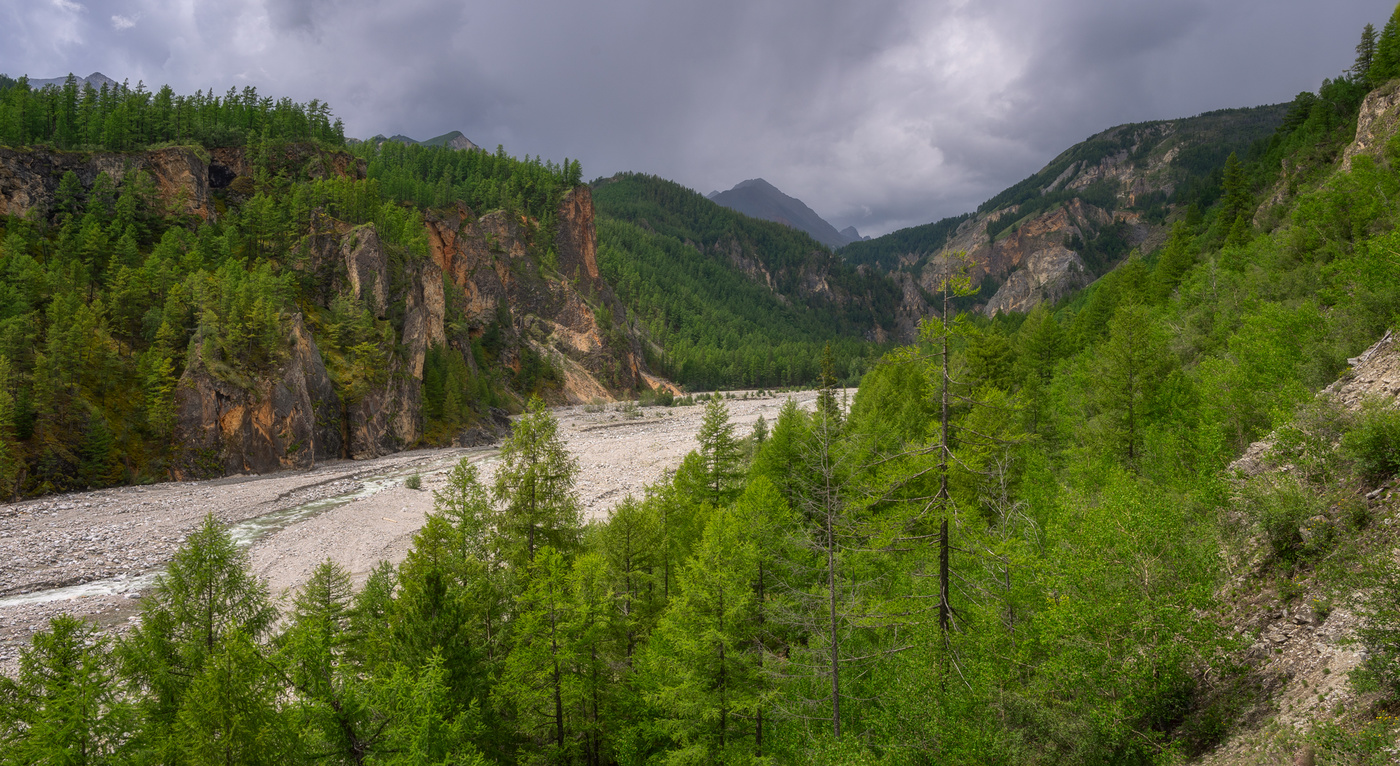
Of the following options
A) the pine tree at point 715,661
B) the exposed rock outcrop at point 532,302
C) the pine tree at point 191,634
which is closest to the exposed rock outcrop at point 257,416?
the exposed rock outcrop at point 532,302

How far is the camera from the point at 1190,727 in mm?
8266

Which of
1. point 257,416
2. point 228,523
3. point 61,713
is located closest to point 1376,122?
point 61,713

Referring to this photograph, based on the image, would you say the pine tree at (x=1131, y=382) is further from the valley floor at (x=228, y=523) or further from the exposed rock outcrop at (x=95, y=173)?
the exposed rock outcrop at (x=95, y=173)

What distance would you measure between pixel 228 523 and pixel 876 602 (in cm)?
3966

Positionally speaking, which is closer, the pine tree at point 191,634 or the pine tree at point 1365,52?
the pine tree at point 191,634

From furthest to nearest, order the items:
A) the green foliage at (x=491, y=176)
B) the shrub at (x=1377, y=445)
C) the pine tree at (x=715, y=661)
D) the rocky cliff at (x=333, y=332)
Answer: the green foliage at (x=491, y=176)
the rocky cliff at (x=333, y=332)
the pine tree at (x=715, y=661)
the shrub at (x=1377, y=445)

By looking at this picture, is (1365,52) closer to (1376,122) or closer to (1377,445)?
(1376,122)

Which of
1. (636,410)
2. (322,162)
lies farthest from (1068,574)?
(322,162)

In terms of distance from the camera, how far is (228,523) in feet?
114

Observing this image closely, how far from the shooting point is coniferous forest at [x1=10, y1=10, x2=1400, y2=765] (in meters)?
8.74

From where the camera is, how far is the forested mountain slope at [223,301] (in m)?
41.8

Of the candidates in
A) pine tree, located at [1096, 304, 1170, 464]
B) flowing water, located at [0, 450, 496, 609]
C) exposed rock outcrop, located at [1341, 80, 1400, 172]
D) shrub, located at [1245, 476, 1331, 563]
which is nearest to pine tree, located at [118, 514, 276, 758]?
flowing water, located at [0, 450, 496, 609]

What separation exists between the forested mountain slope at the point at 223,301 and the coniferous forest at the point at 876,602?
38445mm

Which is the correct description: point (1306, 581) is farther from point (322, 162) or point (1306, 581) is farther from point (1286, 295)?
point (322, 162)
